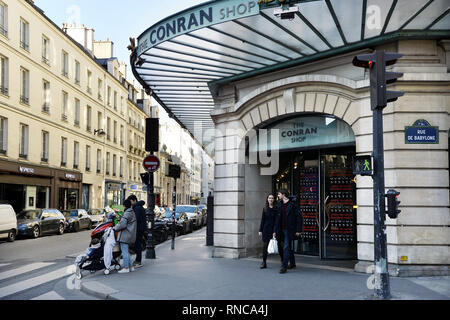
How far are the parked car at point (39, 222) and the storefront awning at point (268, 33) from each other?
1125cm

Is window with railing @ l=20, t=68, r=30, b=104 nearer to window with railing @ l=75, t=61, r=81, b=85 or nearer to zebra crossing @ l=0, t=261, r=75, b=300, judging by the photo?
window with railing @ l=75, t=61, r=81, b=85

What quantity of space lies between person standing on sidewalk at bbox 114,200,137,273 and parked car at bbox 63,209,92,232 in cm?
1666

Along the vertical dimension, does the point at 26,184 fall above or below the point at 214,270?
above

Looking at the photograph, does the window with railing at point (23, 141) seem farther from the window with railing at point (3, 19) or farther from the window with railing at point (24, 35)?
the window with railing at point (3, 19)

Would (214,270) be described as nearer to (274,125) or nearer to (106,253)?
(106,253)

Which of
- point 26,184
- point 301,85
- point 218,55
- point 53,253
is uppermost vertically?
point 218,55

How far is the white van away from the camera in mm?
17609

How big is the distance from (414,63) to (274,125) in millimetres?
A: 3892

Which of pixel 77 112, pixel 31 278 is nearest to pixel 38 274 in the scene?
pixel 31 278

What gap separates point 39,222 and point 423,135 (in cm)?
1778

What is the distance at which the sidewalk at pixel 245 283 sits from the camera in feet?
22.3

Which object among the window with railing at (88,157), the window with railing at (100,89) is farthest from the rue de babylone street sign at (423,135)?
the window with railing at (100,89)

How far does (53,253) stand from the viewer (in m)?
14.1
